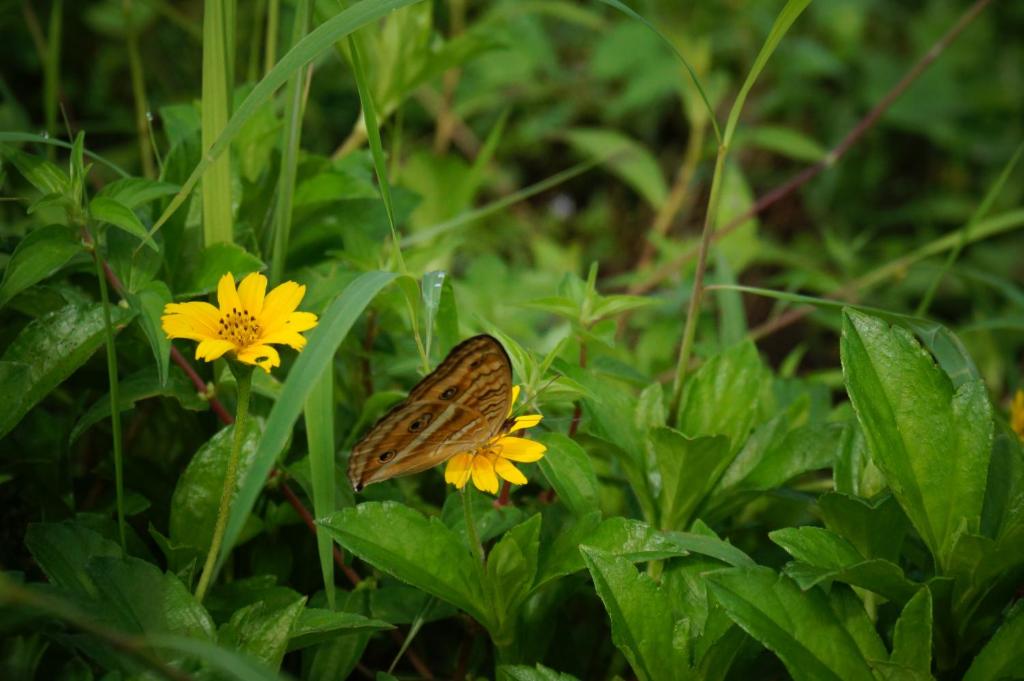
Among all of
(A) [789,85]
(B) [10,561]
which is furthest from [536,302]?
(A) [789,85]

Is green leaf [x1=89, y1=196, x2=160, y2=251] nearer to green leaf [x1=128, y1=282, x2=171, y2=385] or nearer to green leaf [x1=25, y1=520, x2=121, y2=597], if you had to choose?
green leaf [x1=128, y1=282, x2=171, y2=385]

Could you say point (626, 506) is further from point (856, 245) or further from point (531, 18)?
point (531, 18)

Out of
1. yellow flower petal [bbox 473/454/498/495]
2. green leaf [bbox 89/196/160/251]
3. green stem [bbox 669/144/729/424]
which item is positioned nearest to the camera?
yellow flower petal [bbox 473/454/498/495]

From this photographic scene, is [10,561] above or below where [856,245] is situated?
below

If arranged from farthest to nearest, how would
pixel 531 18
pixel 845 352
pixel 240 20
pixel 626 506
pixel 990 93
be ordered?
1. pixel 990 93
2. pixel 531 18
3. pixel 240 20
4. pixel 626 506
5. pixel 845 352

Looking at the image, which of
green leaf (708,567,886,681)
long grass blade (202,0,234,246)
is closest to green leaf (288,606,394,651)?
green leaf (708,567,886,681)

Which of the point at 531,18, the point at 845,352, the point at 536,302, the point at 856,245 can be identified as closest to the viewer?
the point at 845,352

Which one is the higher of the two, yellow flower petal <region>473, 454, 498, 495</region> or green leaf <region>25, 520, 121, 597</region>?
yellow flower petal <region>473, 454, 498, 495</region>
